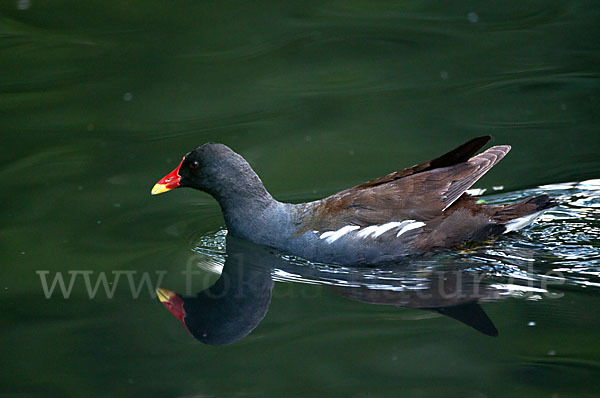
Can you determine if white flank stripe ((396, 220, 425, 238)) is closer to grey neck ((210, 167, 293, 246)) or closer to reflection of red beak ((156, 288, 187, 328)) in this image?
grey neck ((210, 167, 293, 246))

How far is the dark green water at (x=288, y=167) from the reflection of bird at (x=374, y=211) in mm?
187

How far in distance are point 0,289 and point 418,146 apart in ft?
12.7

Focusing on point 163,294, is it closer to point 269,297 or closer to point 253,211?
point 269,297

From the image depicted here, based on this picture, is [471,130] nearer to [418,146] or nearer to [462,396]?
[418,146]

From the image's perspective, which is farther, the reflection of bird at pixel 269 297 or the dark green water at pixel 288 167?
the reflection of bird at pixel 269 297

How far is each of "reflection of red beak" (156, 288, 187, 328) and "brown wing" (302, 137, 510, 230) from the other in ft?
3.60

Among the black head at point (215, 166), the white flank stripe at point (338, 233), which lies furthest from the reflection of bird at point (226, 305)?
the black head at point (215, 166)

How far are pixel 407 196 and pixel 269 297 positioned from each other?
1.26 m

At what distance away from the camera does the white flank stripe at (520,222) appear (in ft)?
20.1

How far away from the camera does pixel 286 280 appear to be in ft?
19.0

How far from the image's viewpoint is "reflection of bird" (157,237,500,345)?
5.08 m

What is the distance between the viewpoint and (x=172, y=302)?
5.46 meters

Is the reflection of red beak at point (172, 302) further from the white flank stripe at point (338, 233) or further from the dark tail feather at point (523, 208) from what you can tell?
the dark tail feather at point (523, 208)

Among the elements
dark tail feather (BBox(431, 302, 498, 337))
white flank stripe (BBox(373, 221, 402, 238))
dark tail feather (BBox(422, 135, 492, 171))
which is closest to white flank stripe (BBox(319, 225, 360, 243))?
white flank stripe (BBox(373, 221, 402, 238))
